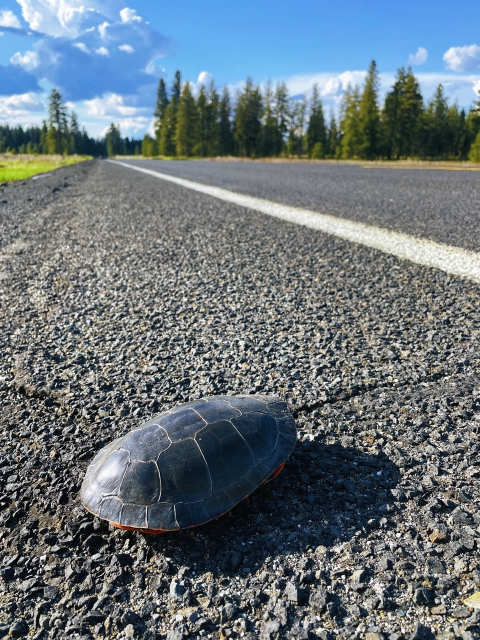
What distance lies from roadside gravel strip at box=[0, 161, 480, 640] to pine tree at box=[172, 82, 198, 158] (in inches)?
3036

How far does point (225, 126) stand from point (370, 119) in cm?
3039

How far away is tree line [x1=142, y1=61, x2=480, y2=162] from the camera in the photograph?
59.4 metres

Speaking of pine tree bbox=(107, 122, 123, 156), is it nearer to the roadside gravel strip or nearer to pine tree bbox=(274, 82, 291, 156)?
pine tree bbox=(274, 82, 291, 156)

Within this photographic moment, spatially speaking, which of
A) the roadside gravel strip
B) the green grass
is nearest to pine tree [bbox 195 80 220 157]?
the green grass

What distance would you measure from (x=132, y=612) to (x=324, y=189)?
11.3 meters

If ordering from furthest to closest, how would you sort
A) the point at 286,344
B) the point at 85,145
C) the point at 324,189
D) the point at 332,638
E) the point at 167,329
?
the point at 85,145 < the point at 324,189 < the point at 167,329 < the point at 286,344 < the point at 332,638

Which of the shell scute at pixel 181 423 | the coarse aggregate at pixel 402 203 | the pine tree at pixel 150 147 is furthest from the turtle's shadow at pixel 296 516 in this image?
the pine tree at pixel 150 147

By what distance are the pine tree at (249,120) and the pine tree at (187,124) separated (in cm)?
701

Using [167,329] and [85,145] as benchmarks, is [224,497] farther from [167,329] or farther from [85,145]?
[85,145]

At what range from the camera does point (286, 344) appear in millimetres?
2992

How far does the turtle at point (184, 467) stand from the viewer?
1571 millimetres

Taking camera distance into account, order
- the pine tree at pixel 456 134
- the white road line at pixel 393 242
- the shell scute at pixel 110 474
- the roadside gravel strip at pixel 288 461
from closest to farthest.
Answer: the roadside gravel strip at pixel 288 461 → the shell scute at pixel 110 474 → the white road line at pixel 393 242 → the pine tree at pixel 456 134

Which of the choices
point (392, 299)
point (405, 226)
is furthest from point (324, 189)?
point (392, 299)

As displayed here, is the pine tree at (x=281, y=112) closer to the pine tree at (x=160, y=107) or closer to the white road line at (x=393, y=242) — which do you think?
the pine tree at (x=160, y=107)
